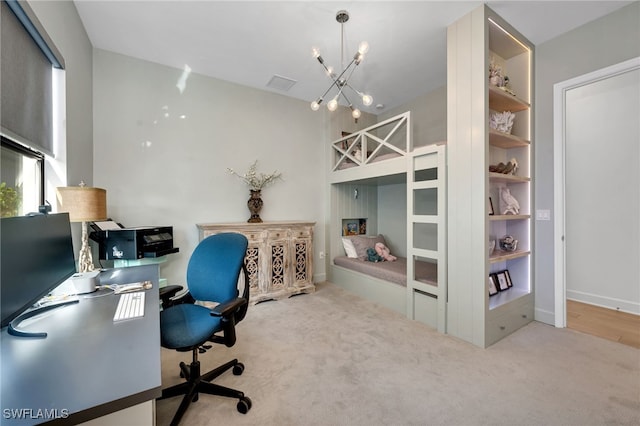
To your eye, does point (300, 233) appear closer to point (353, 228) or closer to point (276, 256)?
point (276, 256)

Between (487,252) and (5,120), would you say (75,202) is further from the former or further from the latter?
(487,252)

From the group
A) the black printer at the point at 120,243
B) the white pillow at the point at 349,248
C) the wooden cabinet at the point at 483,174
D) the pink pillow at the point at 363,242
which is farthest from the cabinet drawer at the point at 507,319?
the black printer at the point at 120,243

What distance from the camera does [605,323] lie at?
2.75 meters

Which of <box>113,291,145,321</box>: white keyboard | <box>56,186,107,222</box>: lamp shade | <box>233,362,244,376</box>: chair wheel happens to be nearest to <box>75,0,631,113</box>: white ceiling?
<box>56,186,107,222</box>: lamp shade

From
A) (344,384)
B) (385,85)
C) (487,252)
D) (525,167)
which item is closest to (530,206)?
(525,167)

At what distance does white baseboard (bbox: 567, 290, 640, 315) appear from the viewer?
9.80ft

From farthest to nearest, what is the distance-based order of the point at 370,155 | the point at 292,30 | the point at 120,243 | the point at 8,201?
the point at 370,155 < the point at 292,30 < the point at 120,243 < the point at 8,201

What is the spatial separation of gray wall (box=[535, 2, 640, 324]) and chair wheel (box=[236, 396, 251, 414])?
311cm

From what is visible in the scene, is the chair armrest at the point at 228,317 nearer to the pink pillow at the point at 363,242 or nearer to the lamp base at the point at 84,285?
the lamp base at the point at 84,285

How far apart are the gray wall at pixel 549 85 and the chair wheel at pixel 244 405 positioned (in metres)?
3.11

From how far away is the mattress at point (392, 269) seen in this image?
310 centimetres

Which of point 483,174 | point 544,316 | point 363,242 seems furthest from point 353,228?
point 544,316

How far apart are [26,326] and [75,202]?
42.4 inches

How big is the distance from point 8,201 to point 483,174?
3.46 meters
